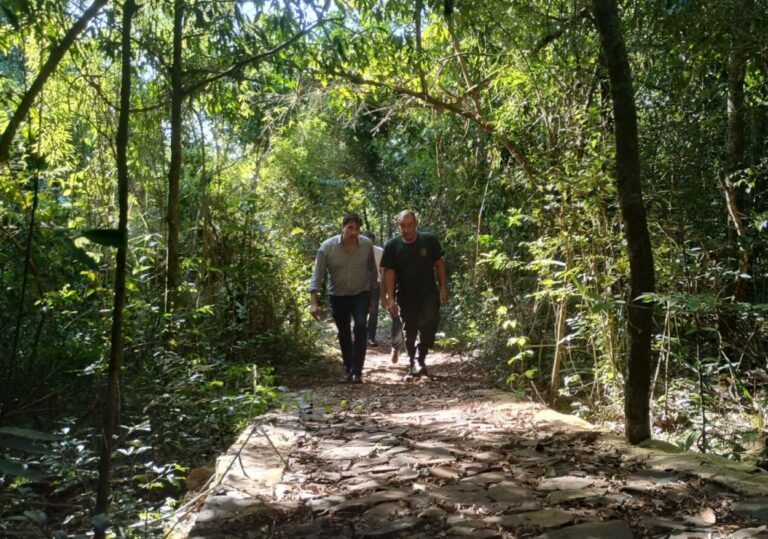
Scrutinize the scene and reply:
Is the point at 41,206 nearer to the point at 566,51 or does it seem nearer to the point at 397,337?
the point at 566,51

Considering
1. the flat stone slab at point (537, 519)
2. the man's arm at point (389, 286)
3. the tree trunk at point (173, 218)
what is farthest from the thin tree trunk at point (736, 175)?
the tree trunk at point (173, 218)

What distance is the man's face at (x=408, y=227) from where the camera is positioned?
8.48 meters

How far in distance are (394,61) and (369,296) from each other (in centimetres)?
275

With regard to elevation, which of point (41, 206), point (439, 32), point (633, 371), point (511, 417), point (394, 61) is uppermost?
point (439, 32)

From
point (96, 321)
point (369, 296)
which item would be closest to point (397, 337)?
point (369, 296)

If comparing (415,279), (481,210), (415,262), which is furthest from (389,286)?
(481,210)

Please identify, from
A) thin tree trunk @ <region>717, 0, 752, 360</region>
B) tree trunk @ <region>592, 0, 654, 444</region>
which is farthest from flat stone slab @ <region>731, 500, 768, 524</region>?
thin tree trunk @ <region>717, 0, 752, 360</region>

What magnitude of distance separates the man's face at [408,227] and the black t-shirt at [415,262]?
6 centimetres

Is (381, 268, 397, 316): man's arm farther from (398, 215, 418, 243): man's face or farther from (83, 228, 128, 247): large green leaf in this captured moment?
(83, 228, 128, 247): large green leaf

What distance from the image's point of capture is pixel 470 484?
4.05 m

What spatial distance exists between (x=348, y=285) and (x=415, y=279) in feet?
2.67

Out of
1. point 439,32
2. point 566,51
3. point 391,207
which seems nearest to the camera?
point 566,51

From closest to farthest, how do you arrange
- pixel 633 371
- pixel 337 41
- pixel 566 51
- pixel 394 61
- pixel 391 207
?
pixel 633 371 < pixel 337 41 < pixel 566 51 < pixel 394 61 < pixel 391 207

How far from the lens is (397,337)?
1077cm
